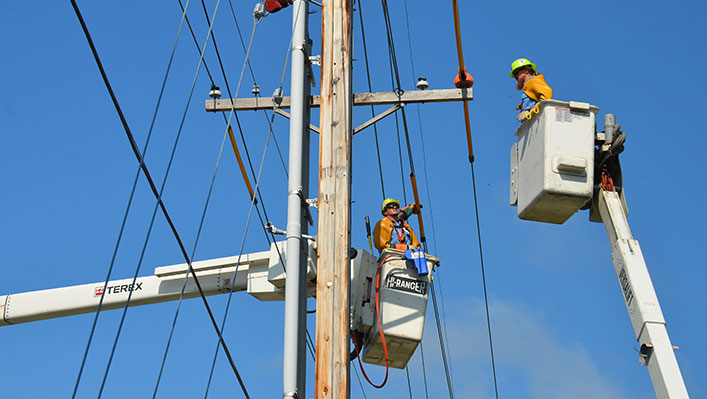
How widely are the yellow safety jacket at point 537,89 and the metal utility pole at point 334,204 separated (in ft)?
4.89

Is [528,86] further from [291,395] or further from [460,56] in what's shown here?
[291,395]

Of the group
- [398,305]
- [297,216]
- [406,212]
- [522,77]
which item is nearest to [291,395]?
[297,216]

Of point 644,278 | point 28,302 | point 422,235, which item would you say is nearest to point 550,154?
point 644,278

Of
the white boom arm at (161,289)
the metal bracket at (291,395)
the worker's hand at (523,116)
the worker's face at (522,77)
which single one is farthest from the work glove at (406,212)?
the metal bracket at (291,395)

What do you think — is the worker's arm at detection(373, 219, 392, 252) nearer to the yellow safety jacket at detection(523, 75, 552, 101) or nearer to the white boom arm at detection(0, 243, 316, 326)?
the white boom arm at detection(0, 243, 316, 326)

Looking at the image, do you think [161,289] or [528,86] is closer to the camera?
[528,86]

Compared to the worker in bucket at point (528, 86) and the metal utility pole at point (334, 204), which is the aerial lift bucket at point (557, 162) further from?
the metal utility pole at point (334, 204)

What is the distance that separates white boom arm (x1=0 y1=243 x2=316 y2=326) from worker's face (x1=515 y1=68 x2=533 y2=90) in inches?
97.1

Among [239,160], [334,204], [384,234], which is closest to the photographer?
[334,204]

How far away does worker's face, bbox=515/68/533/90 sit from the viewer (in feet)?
27.7

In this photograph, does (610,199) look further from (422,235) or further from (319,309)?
(422,235)

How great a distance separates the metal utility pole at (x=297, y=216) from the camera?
24.3 feet

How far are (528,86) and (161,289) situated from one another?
15.2 feet

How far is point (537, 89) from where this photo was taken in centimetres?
796
